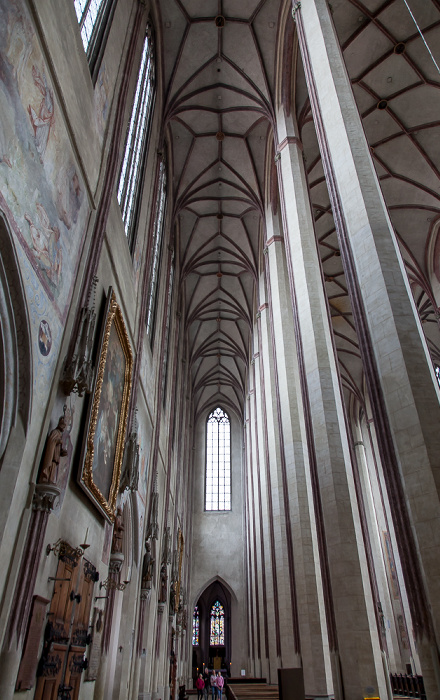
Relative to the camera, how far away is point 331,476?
7949 millimetres

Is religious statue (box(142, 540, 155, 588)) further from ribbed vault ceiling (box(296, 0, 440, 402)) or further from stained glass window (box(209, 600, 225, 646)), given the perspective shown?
Result: stained glass window (box(209, 600, 225, 646))

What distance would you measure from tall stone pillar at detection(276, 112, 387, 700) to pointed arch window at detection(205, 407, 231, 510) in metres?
20.4

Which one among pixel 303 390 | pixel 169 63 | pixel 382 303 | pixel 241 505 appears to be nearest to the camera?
pixel 382 303

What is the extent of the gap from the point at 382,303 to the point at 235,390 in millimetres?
23137

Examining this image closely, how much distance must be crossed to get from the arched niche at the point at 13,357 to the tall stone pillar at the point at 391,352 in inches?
160

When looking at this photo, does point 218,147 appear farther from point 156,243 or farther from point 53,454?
point 53,454

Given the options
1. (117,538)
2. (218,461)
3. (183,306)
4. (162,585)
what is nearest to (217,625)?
(218,461)

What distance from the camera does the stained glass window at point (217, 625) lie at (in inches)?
1053

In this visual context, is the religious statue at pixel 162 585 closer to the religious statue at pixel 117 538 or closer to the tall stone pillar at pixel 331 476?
the religious statue at pixel 117 538

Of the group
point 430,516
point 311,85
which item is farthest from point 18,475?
point 311,85

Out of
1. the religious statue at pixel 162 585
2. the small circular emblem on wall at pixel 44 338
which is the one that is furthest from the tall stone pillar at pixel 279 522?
the small circular emblem on wall at pixel 44 338

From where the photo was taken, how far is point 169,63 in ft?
46.1

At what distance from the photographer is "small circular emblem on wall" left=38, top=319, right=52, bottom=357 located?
518 cm

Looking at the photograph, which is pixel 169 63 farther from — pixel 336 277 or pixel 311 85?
pixel 336 277
